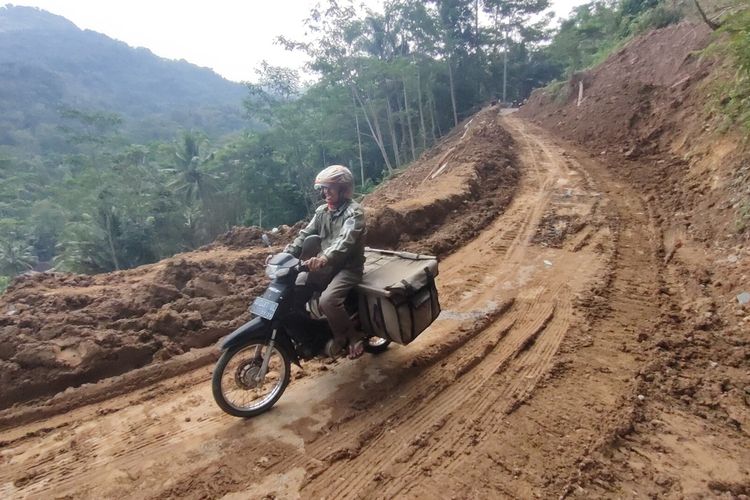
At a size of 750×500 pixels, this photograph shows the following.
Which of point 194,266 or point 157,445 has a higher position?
point 194,266

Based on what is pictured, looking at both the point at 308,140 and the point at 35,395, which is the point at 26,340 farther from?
the point at 308,140

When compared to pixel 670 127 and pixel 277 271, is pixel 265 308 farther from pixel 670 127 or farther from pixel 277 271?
pixel 670 127

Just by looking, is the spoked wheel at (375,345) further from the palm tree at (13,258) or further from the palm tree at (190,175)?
the palm tree at (13,258)

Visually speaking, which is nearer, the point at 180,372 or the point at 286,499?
the point at 286,499

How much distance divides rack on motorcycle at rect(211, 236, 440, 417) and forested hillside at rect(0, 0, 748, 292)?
77.7 ft

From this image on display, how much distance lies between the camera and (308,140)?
3394 cm

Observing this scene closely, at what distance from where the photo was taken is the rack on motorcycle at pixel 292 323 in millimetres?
3389

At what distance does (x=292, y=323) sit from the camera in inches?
141

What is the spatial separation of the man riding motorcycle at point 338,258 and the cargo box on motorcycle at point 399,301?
0.55 feet

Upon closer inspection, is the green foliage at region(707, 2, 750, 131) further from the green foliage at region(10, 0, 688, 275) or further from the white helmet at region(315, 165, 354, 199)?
the green foliage at region(10, 0, 688, 275)

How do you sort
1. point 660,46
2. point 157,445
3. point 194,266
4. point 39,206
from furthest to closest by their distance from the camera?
point 39,206, point 660,46, point 194,266, point 157,445

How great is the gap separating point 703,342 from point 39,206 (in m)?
46.7

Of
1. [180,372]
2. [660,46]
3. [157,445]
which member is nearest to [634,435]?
[157,445]

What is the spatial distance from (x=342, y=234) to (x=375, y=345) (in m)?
1.38
